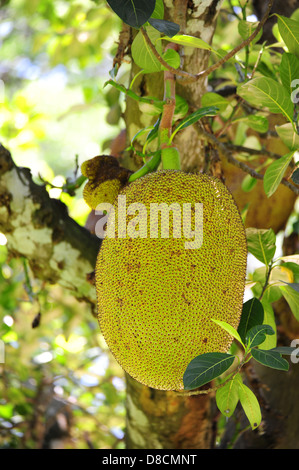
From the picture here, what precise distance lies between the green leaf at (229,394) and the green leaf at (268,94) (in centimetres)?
38

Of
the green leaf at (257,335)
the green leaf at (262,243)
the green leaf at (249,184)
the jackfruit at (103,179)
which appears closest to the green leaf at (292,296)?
the green leaf at (262,243)

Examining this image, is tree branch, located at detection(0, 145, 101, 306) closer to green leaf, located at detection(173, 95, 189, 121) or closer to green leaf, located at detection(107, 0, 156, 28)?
green leaf, located at detection(173, 95, 189, 121)

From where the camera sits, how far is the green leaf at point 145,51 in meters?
0.72

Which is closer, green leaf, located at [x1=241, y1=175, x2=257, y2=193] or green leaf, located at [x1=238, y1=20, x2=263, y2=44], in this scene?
green leaf, located at [x1=238, y1=20, x2=263, y2=44]

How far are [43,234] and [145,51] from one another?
432mm

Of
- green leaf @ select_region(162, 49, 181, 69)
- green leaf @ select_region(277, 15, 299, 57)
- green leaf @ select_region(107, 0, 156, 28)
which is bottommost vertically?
green leaf @ select_region(162, 49, 181, 69)

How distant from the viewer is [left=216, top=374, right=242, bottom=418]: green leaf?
647 mm

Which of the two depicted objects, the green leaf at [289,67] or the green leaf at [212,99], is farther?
the green leaf at [212,99]

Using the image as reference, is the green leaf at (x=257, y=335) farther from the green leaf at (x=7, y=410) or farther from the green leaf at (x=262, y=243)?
the green leaf at (x=7, y=410)

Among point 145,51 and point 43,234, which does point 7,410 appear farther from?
point 145,51

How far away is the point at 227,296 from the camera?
0.66 m

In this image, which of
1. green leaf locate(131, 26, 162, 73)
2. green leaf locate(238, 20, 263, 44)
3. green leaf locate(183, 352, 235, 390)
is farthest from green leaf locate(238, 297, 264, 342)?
green leaf locate(238, 20, 263, 44)

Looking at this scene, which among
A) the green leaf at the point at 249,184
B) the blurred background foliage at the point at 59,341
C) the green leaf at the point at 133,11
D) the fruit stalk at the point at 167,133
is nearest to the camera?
the green leaf at the point at 133,11

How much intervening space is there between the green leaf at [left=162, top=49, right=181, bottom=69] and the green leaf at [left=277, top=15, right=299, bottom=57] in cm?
16
